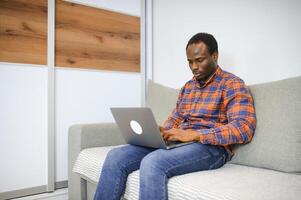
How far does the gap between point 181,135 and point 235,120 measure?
24cm

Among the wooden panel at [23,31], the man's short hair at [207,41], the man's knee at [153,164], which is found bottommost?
the man's knee at [153,164]

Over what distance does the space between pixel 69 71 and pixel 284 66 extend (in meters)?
1.42

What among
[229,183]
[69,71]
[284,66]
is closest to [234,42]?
[284,66]

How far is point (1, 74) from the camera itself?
181 cm

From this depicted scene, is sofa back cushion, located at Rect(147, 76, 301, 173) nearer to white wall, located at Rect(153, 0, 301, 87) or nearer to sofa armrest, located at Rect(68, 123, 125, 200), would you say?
white wall, located at Rect(153, 0, 301, 87)

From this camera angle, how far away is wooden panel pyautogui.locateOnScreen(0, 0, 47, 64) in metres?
1.83

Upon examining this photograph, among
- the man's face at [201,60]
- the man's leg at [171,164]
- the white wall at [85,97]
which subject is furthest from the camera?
the white wall at [85,97]

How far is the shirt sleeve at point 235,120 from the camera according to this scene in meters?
1.17

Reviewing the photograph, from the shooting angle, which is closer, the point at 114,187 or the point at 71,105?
the point at 114,187

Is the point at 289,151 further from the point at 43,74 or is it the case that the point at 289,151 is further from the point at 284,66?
the point at 43,74

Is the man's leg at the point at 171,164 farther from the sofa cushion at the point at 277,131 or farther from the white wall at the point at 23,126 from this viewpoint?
the white wall at the point at 23,126

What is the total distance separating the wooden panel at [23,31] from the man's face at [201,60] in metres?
1.09

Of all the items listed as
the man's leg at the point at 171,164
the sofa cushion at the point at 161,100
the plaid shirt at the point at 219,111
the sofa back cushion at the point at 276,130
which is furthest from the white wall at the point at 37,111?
the sofa back cushion at the point at 276,130

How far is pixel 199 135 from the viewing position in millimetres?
1196
